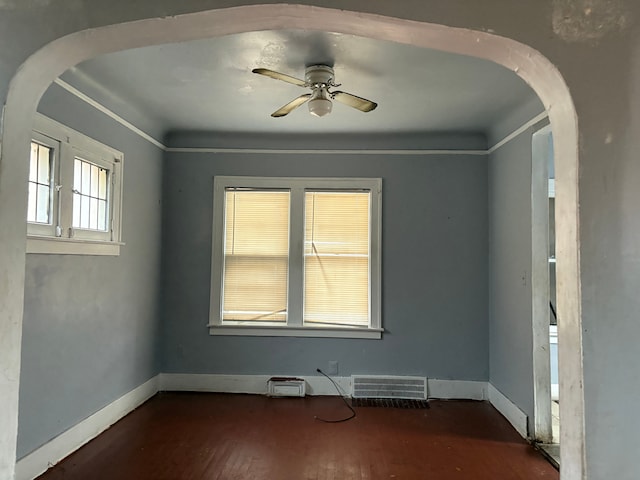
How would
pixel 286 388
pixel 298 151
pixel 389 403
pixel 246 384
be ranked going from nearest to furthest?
pixel 389 403 → pixel 286 388 → pixel 246 384 → pixel 298 151

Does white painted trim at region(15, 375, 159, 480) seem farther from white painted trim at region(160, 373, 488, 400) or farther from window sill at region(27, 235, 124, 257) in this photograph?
window sill at region(27, 235, 124, 257)

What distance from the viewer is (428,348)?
4.30 metres

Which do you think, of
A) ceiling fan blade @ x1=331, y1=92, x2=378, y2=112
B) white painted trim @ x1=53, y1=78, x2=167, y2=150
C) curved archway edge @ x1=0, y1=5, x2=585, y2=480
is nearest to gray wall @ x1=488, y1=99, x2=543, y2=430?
ceiling fan blade @ x1=331, y1=92, x2=378, y2=112

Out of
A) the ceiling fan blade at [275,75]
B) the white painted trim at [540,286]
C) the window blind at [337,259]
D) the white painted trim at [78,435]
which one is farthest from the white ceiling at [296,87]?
the white painted trim at [78,435]

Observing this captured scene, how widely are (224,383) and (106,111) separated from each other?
2.70 metres

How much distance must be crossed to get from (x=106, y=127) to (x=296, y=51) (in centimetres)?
170

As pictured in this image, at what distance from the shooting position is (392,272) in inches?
171

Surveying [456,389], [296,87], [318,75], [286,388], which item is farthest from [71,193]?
[456,389]

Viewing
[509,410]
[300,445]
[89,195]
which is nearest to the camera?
[300,445]

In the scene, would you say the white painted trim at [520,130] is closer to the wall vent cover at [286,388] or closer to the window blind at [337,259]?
the window blind at [337,259]

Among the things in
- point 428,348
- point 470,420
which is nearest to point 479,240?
point 428,348

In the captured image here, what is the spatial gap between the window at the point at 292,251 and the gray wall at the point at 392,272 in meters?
0.13

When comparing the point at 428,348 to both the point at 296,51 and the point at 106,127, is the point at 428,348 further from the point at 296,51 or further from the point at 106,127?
the point at 106,127

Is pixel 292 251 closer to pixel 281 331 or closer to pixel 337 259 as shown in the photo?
pixel 337 259
